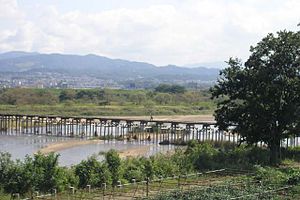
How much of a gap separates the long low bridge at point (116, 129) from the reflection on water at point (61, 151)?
360 cm

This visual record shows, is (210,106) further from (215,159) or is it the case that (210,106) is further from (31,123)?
(215,159)

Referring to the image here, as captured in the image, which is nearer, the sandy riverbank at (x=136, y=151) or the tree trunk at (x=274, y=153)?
the tree trunk at (x=274, y=153)

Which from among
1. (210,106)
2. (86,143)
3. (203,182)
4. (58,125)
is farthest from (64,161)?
(210,106)

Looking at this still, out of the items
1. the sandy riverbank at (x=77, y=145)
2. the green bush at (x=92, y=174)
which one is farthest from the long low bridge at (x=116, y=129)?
the green bush at (x=92, y=174)

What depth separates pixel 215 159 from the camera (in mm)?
34031

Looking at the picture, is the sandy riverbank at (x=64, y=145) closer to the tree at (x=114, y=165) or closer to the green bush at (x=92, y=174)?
the tree at (x=114, y=165)

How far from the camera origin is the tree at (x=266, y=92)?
114 ft

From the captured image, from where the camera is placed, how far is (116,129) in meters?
73.8

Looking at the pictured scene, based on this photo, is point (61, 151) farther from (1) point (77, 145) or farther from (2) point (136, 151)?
(2) point (136, 151)

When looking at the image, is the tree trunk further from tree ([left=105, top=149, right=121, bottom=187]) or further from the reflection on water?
the reflection on water

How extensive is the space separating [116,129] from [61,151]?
2224 cm

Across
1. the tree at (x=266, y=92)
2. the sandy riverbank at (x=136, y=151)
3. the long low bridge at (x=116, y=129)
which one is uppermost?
the tree at (x=266, y=92)

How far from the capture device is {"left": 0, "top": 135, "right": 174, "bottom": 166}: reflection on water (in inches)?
1908

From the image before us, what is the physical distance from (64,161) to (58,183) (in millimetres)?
19665
